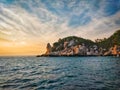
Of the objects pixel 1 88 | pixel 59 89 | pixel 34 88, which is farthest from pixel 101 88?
pixel 1 88

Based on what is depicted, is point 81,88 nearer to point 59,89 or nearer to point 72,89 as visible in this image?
point 72,89

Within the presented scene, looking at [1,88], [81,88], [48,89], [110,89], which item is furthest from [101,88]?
[1,88]

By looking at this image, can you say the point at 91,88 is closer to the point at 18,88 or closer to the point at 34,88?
the point at 34,88

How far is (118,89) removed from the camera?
62.9ft

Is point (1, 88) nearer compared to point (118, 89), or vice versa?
point (118, 89)

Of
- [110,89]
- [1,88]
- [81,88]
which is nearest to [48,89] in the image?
[81,88]

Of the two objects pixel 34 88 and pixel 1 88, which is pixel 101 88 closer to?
pixel 34 88

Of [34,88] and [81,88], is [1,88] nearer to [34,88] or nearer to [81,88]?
[34,88]

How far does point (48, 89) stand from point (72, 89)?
Answer: 9.64ft

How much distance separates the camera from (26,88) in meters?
20.4

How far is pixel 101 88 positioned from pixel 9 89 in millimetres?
11329

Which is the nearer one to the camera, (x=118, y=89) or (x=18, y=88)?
(x=118, y=89)

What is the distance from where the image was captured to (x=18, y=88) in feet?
67.4

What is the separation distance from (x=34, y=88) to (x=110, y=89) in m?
9.31
